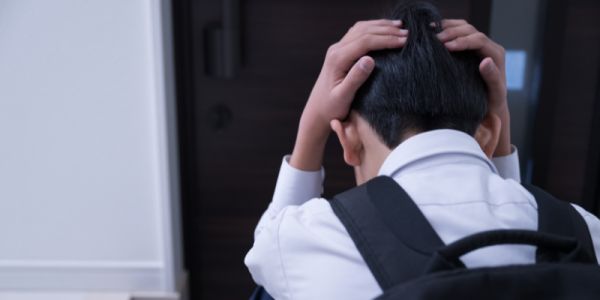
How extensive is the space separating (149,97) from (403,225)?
1.12 meters

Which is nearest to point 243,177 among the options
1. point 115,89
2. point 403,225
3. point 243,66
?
point 243,66

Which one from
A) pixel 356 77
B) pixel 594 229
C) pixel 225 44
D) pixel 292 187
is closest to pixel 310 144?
pixel 292 187

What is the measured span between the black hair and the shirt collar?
0.10 ft

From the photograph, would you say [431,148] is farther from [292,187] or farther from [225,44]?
[225,44]

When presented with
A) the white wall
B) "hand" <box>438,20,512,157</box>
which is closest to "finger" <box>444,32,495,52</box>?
"hand" <box>438,20,512,157</box>

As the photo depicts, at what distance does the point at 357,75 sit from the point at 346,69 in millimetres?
48

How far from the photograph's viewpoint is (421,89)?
661 millimetres

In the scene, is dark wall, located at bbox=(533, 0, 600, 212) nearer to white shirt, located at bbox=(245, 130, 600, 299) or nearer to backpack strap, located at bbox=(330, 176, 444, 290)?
white shirt, located at bbox=(245, 130, 600, 299)

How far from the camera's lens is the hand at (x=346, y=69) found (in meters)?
0.67

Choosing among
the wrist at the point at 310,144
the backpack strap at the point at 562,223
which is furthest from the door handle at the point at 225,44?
the backpack strap at the point at 562,223

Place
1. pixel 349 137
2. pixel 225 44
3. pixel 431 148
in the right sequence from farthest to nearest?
1. pixel 225 44
2. pixel 349 137
3. pixel 431 148

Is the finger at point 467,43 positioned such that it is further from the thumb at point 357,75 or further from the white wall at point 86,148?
the white wall at point 86,148

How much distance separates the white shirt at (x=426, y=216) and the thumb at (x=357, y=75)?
96mm

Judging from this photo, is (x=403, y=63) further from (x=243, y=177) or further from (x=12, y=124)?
(x=12, y=124)
